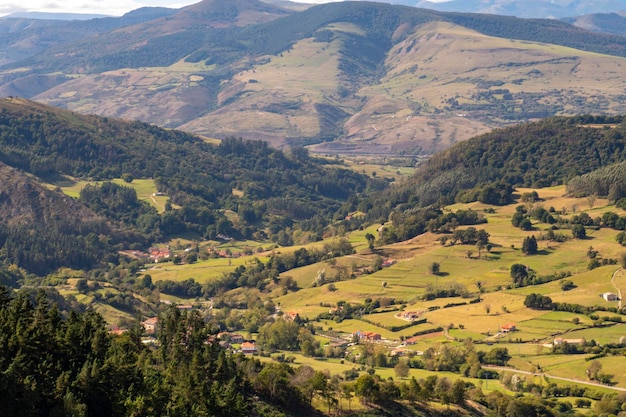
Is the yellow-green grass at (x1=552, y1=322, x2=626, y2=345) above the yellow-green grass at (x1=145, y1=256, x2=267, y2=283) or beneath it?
above

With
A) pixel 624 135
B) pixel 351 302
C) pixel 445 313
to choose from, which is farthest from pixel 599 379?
pixel 624 135

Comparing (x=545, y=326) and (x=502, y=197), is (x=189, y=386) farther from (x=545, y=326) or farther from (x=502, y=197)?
(x=502, y=197)

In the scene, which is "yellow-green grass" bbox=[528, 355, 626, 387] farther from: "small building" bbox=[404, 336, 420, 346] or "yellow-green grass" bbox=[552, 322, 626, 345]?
"small building" bbox=[404, 336, 420, 346]

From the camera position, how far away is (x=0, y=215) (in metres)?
172

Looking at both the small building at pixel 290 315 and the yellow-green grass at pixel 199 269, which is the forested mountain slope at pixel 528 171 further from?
the small building at pixel 290 315

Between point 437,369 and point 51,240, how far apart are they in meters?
85.4

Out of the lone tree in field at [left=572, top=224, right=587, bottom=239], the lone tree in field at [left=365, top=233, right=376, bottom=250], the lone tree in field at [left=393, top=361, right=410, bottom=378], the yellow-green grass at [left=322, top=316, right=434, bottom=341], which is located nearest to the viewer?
the lone tree in field at [left=393, top=361, right=410, bottom=378]

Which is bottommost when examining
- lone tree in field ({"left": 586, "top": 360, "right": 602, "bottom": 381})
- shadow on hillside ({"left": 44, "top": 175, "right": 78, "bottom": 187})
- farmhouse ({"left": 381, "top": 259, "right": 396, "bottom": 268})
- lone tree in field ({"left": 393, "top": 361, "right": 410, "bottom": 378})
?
shadow on hillside ({"left": 44, "top": 175, "right": 78, "bottom": 187})

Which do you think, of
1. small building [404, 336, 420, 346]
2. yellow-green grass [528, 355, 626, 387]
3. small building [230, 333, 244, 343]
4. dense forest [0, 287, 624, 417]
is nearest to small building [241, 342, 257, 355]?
small building [230, 333, 244, 343]

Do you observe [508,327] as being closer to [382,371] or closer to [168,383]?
[382,371]

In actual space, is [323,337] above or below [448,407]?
below

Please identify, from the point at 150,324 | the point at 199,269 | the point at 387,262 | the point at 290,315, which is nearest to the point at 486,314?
the point at 290,315

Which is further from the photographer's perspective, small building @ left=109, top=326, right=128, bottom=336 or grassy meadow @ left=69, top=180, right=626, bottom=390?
grassy meadow @ left=69, top=180, right=626, bottom=390

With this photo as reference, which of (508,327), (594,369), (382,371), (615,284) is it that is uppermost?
(594,369)
